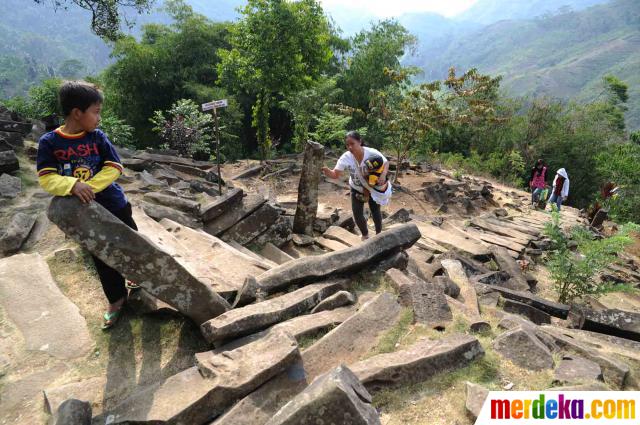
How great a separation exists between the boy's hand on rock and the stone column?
11.9 feet

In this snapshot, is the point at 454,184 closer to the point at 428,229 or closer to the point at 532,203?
the point at 532,203

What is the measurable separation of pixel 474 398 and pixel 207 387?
162 cm

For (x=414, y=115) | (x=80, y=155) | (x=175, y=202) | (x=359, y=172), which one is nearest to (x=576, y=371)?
(x=359, y=172)

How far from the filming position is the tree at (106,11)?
11328 millimetres

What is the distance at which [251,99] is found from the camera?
19891mm

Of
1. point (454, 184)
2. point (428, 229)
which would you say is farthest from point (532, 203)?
point (428, 229)

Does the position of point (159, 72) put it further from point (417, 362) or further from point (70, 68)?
point (70, 68)

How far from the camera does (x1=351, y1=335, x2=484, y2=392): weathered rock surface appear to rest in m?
2.41

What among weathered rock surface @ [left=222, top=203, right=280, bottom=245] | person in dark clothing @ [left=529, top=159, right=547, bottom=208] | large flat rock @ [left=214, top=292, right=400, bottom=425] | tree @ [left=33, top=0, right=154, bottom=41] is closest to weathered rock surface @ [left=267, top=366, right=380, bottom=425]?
large flat rock @ [left=214, top=292, right=400, bottom=425]

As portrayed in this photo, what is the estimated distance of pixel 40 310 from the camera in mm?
3248

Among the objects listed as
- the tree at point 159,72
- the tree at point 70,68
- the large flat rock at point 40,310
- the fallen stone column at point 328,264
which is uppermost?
the tree at point 70,68

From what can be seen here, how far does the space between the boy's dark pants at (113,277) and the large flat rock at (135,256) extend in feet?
1.47

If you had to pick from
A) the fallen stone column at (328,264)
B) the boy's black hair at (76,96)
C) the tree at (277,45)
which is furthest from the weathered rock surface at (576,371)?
the tree at (277,45)

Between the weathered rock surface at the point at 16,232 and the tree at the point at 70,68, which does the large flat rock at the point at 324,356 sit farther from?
the tree at the point at 70,68
